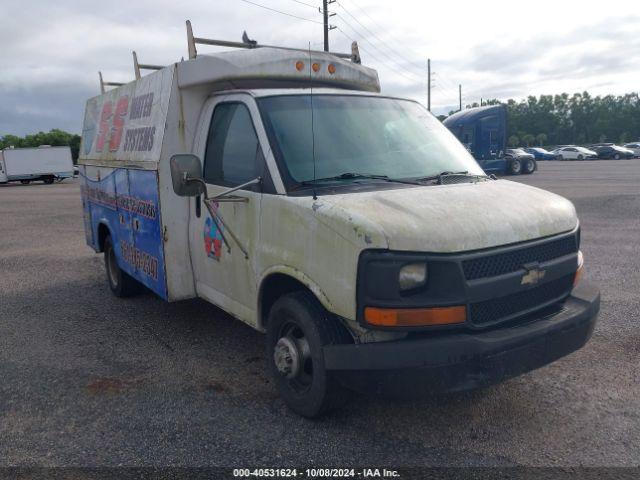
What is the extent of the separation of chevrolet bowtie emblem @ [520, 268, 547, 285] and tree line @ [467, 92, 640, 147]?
9697 centimetres

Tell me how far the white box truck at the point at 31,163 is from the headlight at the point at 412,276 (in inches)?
1515

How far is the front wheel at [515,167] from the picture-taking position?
99.5ft

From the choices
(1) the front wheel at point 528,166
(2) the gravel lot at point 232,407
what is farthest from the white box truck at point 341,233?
(1) the front wheel at point 528,166

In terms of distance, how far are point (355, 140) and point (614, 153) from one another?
54.8m

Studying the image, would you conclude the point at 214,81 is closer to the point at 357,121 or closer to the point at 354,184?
the point at 357,121

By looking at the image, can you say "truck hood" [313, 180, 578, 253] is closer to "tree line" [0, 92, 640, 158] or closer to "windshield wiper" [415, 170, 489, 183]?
"windshield wiper" [415, 170, 489, 183]

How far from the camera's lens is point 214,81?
455 centimetres

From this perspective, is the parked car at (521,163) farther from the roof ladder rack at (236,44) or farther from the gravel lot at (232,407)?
the roof ladder rack at (236,44)

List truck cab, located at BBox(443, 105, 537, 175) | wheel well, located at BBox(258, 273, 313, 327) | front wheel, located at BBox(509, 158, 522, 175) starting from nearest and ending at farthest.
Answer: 1. wheel well, located at BBox(258, 273, 313, 327)
2. truck cab, located at BBox(443, 105, 537, 175)
3. front wheel, located at BBox(509, 158, 522, 175)

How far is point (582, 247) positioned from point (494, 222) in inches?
266

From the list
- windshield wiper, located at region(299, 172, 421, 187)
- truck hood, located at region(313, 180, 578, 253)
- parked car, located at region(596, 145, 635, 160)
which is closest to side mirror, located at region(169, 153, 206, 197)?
windshield wiper, located at region(299, 172, 421, 187)

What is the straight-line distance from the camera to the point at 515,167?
30531 mm

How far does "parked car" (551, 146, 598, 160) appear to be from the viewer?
5328cm

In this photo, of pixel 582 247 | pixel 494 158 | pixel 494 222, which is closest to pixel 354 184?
pixel 494 222
